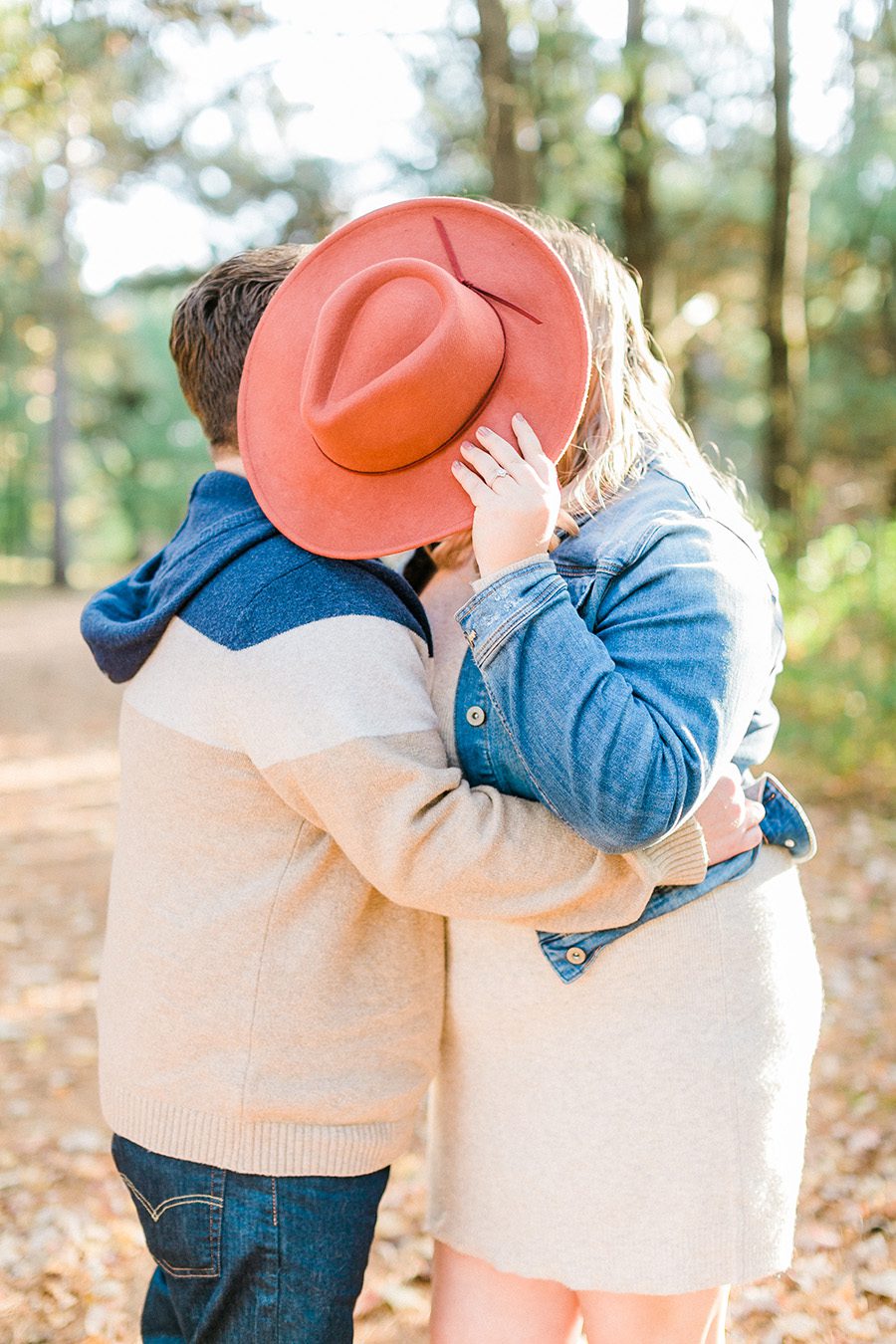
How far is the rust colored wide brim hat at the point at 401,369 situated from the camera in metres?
1.67

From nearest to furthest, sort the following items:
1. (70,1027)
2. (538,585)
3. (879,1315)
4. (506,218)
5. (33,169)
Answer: (538,585), (506,218), (879,1315), (70,1027), (33,169)

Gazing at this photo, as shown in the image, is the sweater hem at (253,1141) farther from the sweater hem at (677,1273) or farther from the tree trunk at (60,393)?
the tree trunk at (60,393)

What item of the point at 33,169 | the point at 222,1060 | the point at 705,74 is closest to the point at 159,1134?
the point at 222,1060

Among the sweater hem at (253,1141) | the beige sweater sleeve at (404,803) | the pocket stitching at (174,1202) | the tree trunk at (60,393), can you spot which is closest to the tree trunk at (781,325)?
the beige sweater sleeve at (404,803)

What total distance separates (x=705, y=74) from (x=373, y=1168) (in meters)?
12.2

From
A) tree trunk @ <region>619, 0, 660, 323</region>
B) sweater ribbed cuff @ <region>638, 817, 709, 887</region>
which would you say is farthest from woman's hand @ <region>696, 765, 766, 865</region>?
tree trunk @ <region>619, 0, 660, 323</region>

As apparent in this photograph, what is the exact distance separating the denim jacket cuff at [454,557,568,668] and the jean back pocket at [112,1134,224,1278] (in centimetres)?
90

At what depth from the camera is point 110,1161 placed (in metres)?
4.16

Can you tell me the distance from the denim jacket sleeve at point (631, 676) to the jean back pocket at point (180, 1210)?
0.80 m

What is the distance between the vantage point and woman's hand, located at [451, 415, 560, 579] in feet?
5.41

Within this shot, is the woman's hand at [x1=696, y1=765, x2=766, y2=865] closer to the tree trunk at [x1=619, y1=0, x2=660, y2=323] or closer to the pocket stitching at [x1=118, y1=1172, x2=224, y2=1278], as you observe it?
the pocket stitching at [x1=118, y1=1172, x2=224, y2=1278]

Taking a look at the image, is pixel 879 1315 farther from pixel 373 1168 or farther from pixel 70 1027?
pixel 70 1027

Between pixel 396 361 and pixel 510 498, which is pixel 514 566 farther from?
pixel 396 361

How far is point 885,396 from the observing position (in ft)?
59.9
